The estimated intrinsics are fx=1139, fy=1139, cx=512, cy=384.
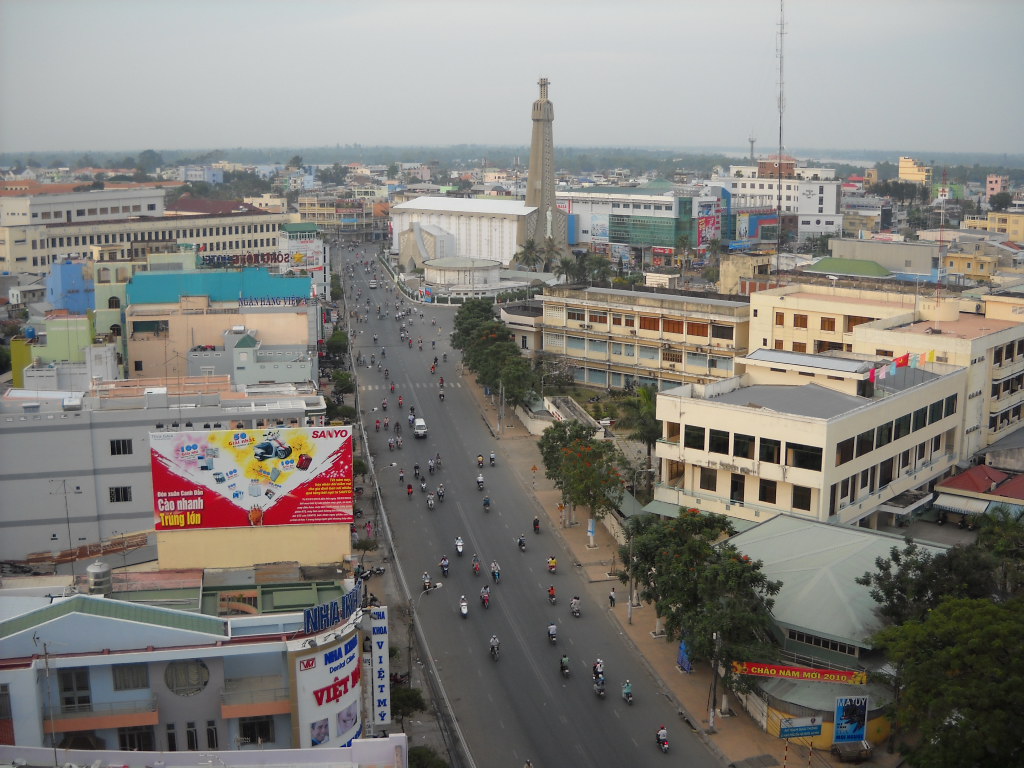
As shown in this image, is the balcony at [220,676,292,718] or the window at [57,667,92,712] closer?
the window at [57,667,92,712]

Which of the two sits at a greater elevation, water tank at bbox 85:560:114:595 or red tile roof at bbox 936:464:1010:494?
water tank at bbox 85:560:114:595

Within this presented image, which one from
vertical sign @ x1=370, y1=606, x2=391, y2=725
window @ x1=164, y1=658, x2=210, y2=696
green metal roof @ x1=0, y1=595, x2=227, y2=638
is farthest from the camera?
vertical sign @ x1=370, y1=606, x2=391, y2=725

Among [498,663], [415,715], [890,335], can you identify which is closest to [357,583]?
[415,715]

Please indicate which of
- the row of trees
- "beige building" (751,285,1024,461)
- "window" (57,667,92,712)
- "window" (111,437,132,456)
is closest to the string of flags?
"beige building" (751,285,1024,461)

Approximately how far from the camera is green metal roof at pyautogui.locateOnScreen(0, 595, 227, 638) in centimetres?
2425

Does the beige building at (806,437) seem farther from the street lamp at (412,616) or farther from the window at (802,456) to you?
the street lamp at (412,616)

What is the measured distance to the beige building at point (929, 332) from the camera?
47344 millimetres

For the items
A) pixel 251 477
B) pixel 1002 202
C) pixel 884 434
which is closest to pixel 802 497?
pixel 884 434

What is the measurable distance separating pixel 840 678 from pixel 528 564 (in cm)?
1514

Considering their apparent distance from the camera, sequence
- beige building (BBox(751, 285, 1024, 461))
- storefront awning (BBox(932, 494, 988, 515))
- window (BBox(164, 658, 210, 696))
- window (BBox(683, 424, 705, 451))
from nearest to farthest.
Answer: window (BBox(164, 658, 210, 696))
window (BBox(683, 424, 705, 451))
storefront awning (BBox(932, 494, 988, 515))
beige building (BBox(751, 285, 1024, 461))

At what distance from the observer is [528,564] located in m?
42.8

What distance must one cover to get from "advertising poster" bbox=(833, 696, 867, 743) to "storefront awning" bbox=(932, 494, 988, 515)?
15.3 metres

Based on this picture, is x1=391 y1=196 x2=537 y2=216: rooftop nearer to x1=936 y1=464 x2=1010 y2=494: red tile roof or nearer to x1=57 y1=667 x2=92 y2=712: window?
x1=936 y1=464 x2=1010 y2=494: red tile roof

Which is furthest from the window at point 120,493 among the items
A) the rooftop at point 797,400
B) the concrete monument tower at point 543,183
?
the concrete monument tower at point 543,183
